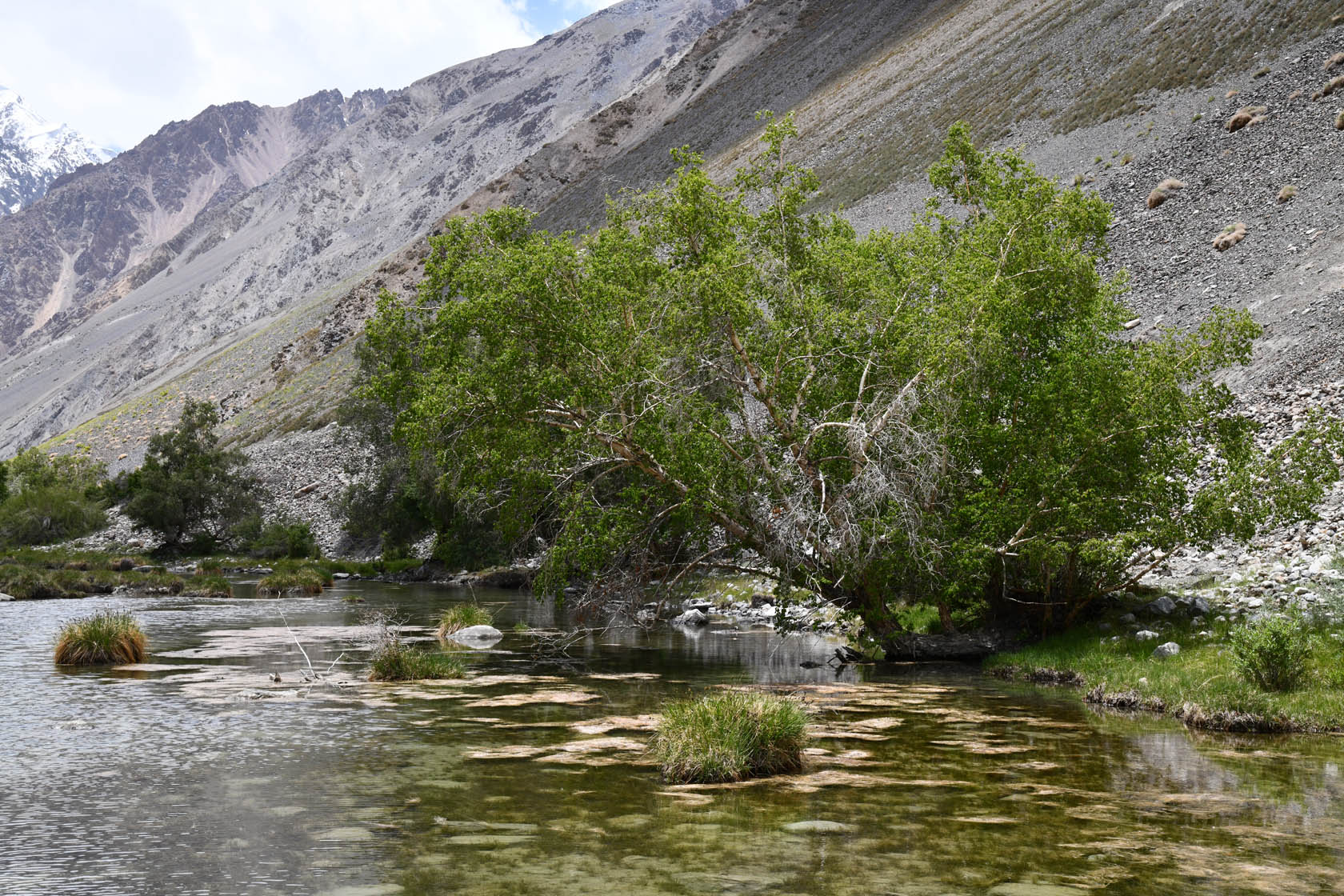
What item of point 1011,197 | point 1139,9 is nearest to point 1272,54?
point 1139,9

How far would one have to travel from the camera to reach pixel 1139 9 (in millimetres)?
77000

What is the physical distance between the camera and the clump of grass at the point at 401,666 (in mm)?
18172

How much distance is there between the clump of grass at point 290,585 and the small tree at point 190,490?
27.8 m

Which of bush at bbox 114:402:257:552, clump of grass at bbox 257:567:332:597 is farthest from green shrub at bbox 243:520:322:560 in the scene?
clump of grass at bbox 257:567:332:597

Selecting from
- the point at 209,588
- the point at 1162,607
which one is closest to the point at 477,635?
the point at 1162,607

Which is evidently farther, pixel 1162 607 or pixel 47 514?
pixel 47 514

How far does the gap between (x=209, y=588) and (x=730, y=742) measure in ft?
127

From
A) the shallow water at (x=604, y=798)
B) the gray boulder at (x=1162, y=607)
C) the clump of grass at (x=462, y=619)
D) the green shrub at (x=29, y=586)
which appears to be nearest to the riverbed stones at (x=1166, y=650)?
the shallow water at (x=604, y=798)

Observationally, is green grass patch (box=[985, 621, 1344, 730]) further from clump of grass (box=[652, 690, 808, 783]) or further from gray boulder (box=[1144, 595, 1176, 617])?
clump of grass (box=[652, 690, 808, 783])

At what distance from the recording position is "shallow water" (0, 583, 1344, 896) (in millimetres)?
7492

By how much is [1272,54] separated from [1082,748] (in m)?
58.4

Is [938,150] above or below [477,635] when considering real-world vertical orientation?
above

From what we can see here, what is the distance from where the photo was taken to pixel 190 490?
70938 millimetres

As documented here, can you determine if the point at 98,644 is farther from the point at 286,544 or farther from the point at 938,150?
the point at 938,150
